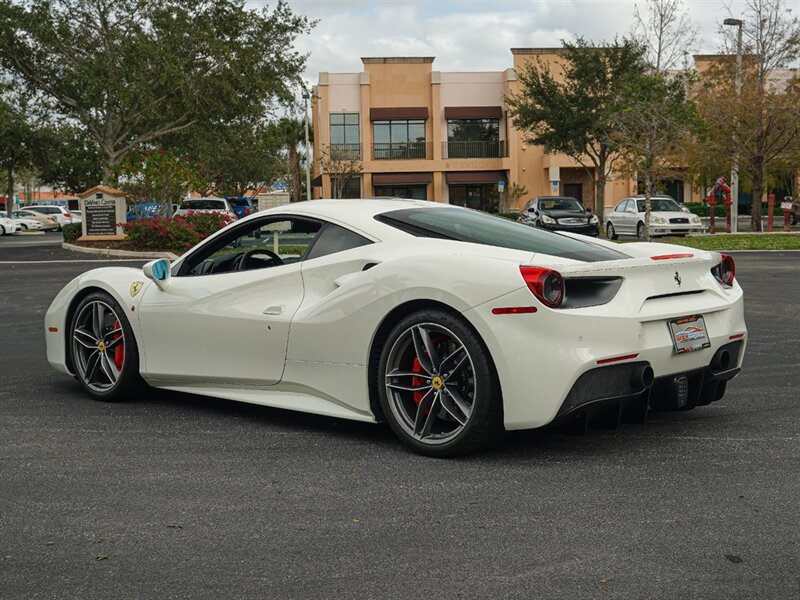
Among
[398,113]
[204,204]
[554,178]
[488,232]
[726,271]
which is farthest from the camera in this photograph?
[398,113]

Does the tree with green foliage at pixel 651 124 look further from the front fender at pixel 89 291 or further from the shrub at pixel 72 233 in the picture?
the front fender at pixel 89 291

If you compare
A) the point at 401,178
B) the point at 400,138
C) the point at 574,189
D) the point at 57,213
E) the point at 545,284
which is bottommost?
the point at 545,284

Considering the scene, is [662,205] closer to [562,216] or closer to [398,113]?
[562,216]

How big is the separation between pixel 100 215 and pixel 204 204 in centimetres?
1094

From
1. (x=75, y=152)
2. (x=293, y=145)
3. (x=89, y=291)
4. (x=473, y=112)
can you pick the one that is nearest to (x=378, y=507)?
(x=89, y=291)

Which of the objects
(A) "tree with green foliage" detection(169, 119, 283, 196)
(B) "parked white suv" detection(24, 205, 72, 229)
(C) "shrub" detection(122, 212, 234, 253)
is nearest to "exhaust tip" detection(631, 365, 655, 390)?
(C) "shrub" detection(122, 212, 234, 253)

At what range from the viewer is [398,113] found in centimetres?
6569

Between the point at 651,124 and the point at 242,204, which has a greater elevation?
the point at 651,124

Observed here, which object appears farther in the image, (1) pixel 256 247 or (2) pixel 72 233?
(2) pixel 72 233

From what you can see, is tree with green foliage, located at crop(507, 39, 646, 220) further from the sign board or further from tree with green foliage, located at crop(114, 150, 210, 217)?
the sign board

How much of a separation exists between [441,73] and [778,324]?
5726 cm

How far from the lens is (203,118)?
4119 cm

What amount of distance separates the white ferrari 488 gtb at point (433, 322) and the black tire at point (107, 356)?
18 mm

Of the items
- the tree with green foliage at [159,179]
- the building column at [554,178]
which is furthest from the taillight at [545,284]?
the building column at [554,178]
